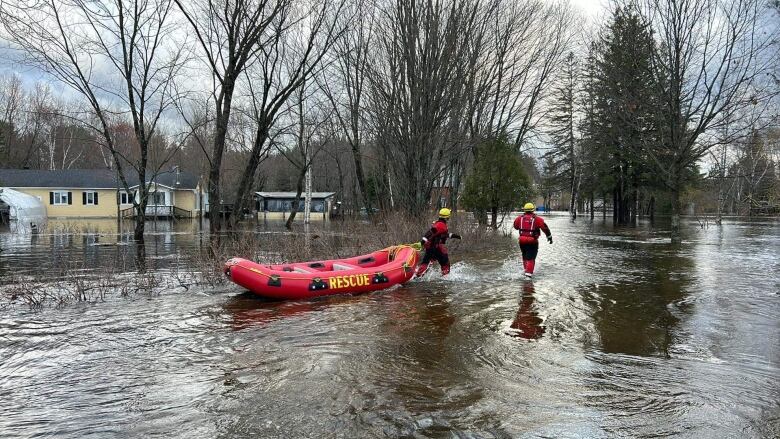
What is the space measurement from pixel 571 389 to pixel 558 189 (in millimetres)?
51083

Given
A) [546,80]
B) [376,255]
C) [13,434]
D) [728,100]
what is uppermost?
[546,80]

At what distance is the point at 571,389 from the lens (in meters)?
5.01

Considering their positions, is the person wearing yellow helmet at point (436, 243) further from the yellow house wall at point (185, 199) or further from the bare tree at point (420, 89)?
the yellow house wall at point (185, 199)

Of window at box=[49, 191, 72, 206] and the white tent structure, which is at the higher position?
window at box=[49, 191, 72, 206]

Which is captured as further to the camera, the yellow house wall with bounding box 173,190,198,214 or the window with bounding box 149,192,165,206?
the yellow house wall with bounding box 173,190,198,214

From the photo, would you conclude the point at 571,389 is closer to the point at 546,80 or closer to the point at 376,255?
the point at 376,255

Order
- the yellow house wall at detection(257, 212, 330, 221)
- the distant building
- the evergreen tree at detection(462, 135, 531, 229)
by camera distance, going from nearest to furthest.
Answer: the evergreen tree at detection(462, 135, 531, 229), the yellow house wall at detection(257, 212, 330, 221), the distant building

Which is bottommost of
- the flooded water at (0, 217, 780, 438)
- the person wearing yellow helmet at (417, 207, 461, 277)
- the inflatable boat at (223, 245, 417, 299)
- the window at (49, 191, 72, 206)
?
the flooded water at (0, 217, 780, 438)

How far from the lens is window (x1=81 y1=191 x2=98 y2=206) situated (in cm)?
4772

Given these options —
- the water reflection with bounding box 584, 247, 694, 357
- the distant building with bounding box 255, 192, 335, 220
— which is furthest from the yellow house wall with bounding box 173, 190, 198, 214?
the water reflection with bounding box 584, 247, 694, 357

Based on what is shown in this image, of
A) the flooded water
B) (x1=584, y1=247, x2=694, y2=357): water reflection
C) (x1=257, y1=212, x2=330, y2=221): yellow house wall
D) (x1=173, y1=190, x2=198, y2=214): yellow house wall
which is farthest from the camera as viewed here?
(x1=257, y1=212, x2=330, y2=221): yellow house wall

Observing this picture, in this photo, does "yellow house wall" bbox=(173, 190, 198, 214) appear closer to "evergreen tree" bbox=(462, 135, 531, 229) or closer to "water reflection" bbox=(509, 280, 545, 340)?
"evergreen tree" bbox=(462, 135, 531, 229)

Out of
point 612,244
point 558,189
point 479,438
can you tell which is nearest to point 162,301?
point 479,438

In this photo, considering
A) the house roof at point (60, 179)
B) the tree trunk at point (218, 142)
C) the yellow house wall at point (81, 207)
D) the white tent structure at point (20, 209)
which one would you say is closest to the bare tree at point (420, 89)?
the tree trunk at point (218, 142)
